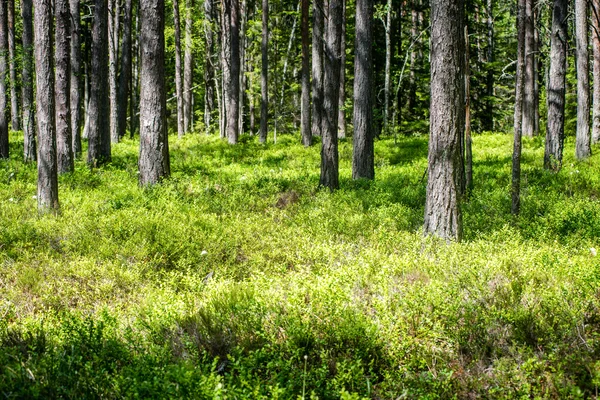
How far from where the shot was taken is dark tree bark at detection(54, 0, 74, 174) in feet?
33.6

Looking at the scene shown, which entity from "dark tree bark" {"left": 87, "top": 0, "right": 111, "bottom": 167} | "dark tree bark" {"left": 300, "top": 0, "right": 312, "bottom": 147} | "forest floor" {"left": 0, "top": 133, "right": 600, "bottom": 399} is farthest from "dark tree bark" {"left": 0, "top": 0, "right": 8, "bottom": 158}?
"dark tree bark" {"left": 300, "top": 0, "right": 312, "bottom": 147}

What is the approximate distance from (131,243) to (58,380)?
396cm

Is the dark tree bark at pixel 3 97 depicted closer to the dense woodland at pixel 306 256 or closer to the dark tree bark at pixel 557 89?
the dense woodland at pixel 306 256

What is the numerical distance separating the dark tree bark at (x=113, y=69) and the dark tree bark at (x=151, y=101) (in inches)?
383

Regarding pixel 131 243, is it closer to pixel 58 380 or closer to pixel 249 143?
pixel 58 380

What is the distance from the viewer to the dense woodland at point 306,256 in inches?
133

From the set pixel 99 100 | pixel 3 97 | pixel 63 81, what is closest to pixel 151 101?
pixel 63 81

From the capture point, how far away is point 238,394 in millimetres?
3020

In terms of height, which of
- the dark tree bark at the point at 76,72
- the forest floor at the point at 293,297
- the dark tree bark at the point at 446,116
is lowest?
the forest floor at the point at 293,297

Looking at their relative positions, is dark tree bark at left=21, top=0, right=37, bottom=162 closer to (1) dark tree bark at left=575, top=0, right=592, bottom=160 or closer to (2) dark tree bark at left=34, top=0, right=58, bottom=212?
(2) dark tree bark at left=34, top=0, right=58, bottom=212

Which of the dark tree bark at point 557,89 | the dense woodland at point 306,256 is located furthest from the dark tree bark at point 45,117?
the dark tree bark at point 557,89

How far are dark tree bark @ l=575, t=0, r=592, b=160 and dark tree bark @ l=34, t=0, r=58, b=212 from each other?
560 inches

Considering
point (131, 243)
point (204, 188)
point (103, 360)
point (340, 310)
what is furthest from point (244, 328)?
point (204, 188)

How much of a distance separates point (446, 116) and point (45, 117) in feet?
23.9
